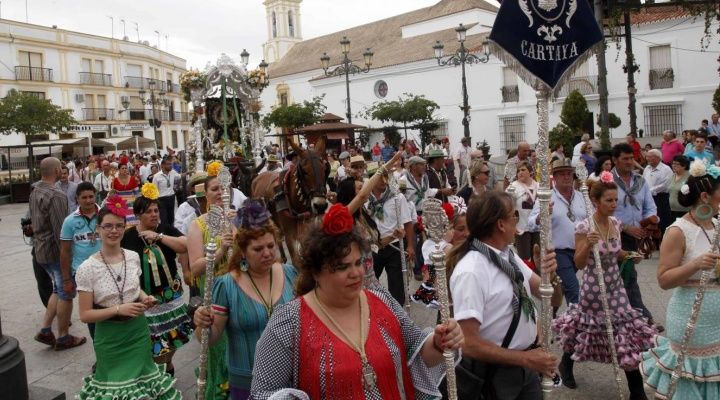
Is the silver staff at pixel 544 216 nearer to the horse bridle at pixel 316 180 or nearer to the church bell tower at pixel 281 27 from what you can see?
the horse bridle at pixel 316 180

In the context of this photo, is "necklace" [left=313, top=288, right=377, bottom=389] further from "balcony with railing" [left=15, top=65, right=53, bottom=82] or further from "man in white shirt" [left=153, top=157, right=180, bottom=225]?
"balcony with railing" [left=15, top=65, right=53, bottom=82]

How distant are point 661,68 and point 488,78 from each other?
10793 mm

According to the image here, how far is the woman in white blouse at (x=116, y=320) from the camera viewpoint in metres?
4.52

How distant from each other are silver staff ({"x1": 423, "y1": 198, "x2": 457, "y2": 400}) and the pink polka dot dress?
2.55 meters

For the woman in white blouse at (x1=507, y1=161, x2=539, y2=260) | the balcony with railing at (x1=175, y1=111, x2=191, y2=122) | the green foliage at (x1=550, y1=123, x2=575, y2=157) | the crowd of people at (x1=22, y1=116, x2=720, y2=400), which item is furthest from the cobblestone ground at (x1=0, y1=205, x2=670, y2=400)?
the balcony with railing at (x1=175, y1=111, x2=191, y2=122)

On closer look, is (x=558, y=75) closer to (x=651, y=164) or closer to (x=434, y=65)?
(x=651, y=164)

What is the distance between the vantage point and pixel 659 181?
10305 mm

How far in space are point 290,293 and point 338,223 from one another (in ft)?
3.92

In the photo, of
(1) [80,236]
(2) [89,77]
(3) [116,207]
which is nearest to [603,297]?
(3) [116,207]

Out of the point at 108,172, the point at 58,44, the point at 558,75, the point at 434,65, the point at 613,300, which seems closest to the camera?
the point at 558,75

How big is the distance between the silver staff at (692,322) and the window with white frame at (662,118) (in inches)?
1271

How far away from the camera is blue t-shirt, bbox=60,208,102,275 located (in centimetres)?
622

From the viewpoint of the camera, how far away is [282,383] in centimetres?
252

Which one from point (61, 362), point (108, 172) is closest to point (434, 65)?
point (108, 172)
